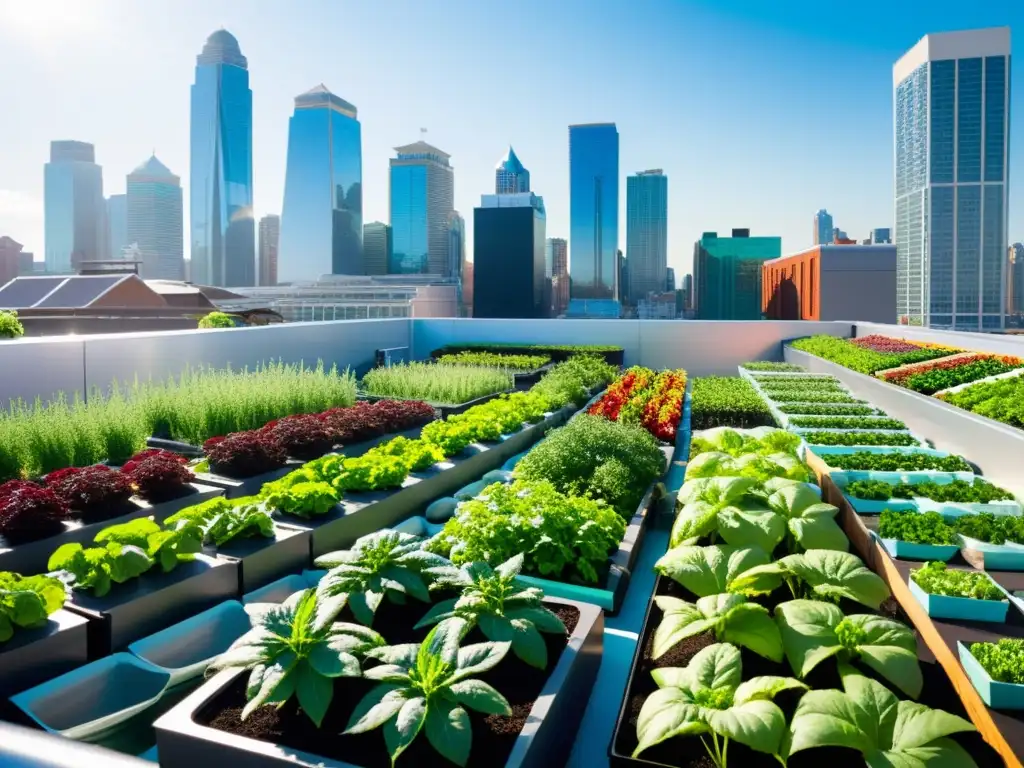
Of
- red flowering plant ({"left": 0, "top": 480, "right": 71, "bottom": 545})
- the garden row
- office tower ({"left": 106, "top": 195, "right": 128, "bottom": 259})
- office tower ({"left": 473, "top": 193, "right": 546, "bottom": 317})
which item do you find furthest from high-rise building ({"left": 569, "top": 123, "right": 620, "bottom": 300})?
red flowering plant ({"left": 0, "top": 480, "right": 71, "bottom": 545})

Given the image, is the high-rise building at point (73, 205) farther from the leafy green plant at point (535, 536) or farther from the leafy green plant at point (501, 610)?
the leafy green plant at point (501, 610)

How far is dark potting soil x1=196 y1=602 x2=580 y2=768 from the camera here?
1.60 meters

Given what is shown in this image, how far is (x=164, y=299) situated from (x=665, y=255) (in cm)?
10000

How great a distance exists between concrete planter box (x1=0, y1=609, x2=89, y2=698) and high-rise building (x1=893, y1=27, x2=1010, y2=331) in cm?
9895

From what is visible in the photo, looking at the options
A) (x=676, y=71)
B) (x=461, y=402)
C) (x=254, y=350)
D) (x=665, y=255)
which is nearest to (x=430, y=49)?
(x=676, y=71)

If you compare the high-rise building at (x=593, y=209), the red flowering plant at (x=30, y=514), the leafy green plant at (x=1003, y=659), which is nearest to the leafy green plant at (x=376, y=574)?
the leafy green plant at (x=1003, y=659)

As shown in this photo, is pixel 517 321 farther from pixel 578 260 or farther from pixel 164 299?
pixel 578 260

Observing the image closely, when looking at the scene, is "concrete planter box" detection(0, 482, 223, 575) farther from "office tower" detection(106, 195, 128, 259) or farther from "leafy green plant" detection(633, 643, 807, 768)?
"office tower" detection(106, 195, 128, 259)

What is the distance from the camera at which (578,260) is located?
114812mm

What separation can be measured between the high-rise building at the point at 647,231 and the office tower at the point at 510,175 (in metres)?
21.1

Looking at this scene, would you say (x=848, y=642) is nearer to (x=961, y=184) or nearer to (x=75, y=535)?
(x=75, y=535)

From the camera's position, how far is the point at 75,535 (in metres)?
3.17

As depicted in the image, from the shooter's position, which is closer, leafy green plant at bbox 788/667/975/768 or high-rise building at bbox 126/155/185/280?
leafy green plant at bbox 788/667/975/768

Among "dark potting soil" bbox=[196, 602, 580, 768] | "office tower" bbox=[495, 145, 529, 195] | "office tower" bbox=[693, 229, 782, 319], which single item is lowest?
"dark potting soil" bbox=[196, 602, 580, 768]
